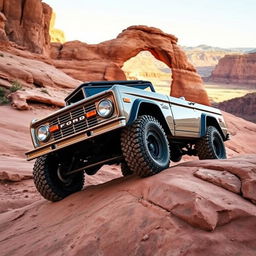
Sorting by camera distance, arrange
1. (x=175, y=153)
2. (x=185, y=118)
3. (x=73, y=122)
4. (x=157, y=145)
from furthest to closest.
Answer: (x=175, y=153) → (x=185, y=118) → (x=157, y=145) → (x=73, y=122)

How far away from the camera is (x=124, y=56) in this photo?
36.2 m

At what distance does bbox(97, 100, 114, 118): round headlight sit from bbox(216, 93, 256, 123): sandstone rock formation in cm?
5516

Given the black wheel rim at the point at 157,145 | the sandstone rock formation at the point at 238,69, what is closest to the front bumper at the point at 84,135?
the black wheel rim at the point at 157,145

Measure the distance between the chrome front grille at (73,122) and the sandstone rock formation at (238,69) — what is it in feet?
359

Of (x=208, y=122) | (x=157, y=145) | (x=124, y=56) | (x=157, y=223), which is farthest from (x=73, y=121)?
(x=124, y=56)

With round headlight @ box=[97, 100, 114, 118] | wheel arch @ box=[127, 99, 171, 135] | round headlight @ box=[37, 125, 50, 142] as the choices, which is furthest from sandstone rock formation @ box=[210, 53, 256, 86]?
round headlight @ box=[97, 100, 114, 118]

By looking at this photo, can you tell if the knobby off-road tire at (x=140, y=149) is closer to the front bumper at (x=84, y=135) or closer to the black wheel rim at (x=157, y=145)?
the black wheel rim at (x=157, y=145)

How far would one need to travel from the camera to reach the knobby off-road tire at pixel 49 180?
17.9 ft

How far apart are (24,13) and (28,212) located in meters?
29.4

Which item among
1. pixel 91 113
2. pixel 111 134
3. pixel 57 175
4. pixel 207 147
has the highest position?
pixel 91 113

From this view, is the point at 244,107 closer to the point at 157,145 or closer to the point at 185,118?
the point at 185,118

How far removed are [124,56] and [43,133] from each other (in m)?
31.7

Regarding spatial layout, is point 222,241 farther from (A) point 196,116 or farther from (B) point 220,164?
(A) point 196,116

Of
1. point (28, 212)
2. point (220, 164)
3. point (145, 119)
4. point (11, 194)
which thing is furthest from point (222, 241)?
point (11, 194)
